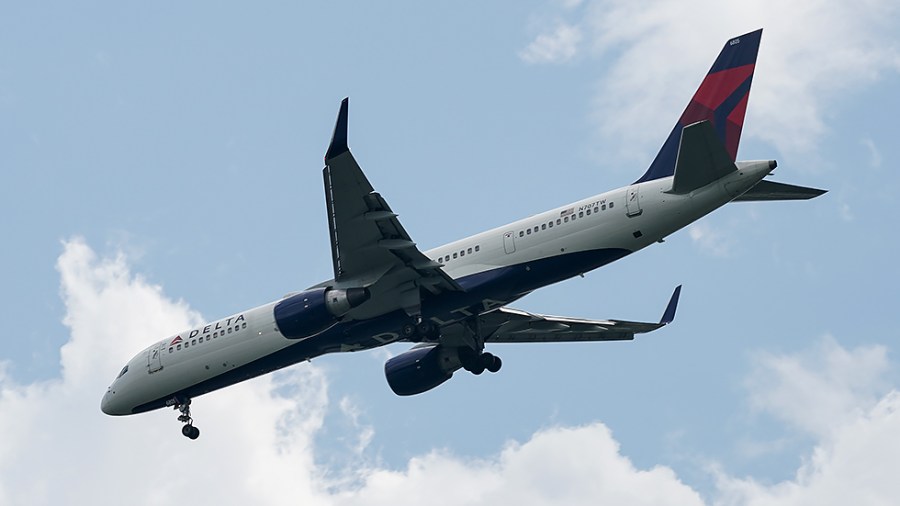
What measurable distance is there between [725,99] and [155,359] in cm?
2054

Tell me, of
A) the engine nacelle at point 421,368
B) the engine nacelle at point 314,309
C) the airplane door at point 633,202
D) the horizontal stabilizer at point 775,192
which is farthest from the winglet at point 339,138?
the engine nacelle at point 421,368

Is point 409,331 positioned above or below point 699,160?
above

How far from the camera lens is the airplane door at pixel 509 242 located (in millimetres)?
40562

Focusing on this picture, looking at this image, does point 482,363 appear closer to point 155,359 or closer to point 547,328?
point 547,328

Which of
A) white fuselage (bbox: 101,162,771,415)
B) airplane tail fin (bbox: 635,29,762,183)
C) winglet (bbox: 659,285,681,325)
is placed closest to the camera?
white fuselage (bbox: 101,162,771,415)

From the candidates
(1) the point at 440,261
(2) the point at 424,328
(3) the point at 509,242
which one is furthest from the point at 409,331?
(3) the point at 509,242

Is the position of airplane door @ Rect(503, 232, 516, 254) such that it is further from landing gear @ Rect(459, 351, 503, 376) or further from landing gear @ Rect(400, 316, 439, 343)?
landing gear @ Rect(459, 351, 503, 376)

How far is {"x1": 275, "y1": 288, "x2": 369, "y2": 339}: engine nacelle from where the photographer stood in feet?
131

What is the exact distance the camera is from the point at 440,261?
42031mm

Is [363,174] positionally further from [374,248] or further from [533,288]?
[533,288]

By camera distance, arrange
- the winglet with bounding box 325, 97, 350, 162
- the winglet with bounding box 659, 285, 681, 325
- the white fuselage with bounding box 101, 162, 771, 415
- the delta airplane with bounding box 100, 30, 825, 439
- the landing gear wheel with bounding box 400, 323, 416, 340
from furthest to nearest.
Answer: the winglet with bounding box 659, 285, 681, 325
the landing gear wheel with bounding box 400, 323, 416, 340
the white fuselage with bounding box 101, 162, 771, 415
the delta airplane with bounding box 100, 30, 825, 439
the winglet with bounding box 325, 97, 350, 162

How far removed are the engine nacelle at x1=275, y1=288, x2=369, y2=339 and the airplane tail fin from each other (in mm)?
9299

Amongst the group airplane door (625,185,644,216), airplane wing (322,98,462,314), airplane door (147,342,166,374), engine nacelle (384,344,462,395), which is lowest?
airplane door (625,185,644,216)

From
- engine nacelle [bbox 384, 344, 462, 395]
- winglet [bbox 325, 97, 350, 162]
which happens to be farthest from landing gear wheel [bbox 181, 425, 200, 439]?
winglet [bbox 325, 97, 350, 162]
